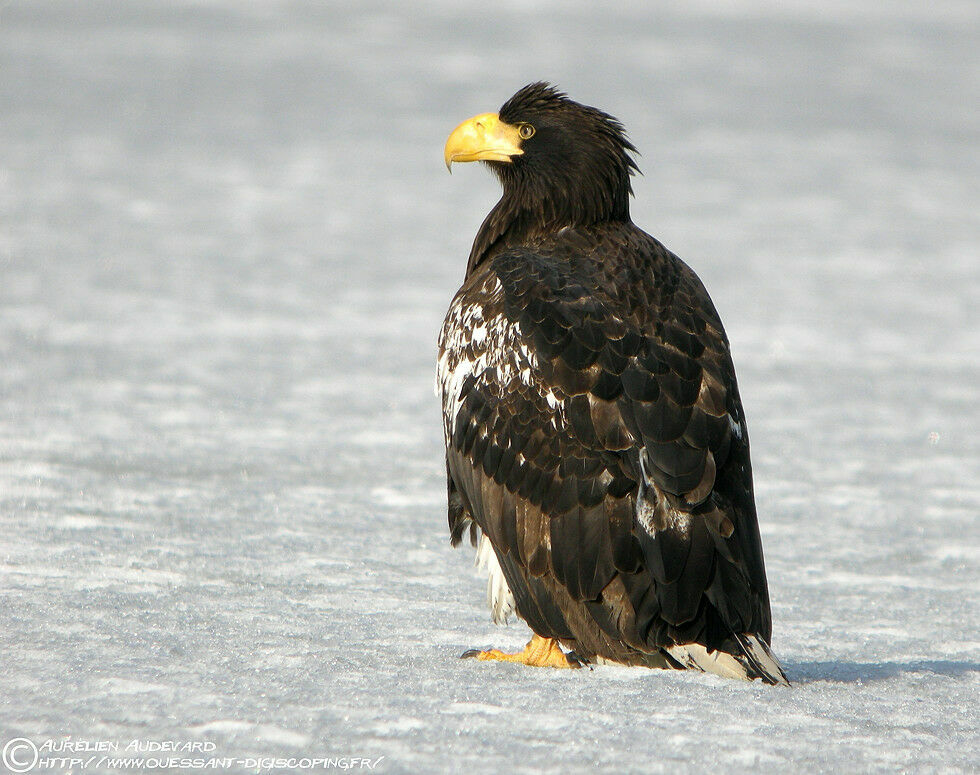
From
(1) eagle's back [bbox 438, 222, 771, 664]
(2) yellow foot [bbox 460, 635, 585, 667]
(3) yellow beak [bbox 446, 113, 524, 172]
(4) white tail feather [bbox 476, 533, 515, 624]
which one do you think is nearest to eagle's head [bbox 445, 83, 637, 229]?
(3) yellow beak [bbox 446, 113, 524, 172]

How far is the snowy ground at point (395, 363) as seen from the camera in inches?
154

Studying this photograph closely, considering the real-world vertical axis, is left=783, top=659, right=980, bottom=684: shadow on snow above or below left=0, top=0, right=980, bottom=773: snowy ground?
below

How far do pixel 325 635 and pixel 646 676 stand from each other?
123 centimetres

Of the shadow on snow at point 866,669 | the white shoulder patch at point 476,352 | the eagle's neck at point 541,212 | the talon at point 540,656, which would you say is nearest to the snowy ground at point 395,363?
the shadow on snow at point 866,669

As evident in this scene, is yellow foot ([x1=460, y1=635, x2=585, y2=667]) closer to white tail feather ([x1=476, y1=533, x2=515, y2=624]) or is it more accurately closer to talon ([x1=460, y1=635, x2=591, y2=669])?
talon ([x1=460, y1=635, x2=591, y2=669])

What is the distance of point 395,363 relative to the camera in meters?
10.6

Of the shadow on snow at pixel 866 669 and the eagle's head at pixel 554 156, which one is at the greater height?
the eagle's head at pixel 554 156

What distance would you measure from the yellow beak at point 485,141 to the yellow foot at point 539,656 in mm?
1986

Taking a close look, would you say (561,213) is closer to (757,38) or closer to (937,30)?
(757,38)

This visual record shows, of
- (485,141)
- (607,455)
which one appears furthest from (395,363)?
(607,455)

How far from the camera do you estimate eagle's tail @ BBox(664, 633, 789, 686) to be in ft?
13.7

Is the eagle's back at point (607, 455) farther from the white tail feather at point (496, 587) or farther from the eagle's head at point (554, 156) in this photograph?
the eagle's head at point (554, 156)

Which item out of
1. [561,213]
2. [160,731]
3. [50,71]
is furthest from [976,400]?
[50,71]

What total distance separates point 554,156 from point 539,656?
78.0 inches
